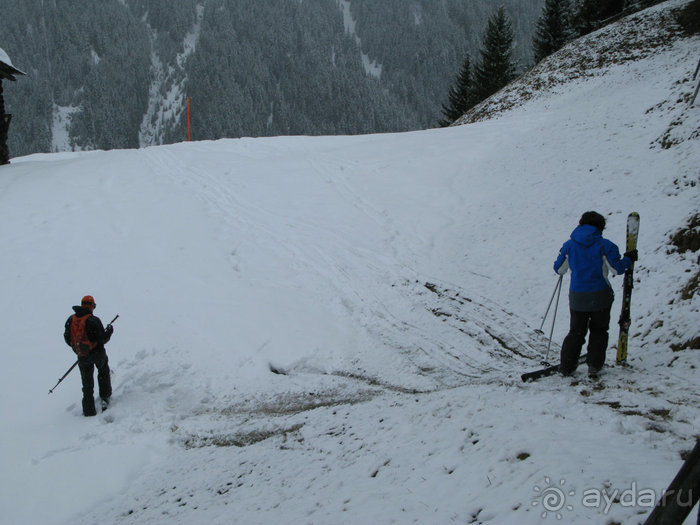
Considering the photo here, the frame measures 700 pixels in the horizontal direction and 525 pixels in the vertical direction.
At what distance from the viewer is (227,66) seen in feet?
433

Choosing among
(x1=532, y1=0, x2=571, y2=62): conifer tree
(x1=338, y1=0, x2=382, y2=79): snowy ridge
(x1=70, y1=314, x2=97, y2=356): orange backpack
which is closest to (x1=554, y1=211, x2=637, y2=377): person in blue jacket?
(x1=70, y1=314, x2=97, y2=356): orange backpack

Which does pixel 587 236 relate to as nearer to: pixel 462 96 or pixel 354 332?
pixel 354 332

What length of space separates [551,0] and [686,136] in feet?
116

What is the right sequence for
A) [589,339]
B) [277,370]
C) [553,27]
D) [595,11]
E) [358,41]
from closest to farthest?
[589,339] < [277,370] < [595,11] < [553,27] < [358,41]

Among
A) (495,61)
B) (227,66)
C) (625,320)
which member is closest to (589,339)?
(625,320)

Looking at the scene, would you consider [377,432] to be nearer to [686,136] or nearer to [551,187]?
[551,187]

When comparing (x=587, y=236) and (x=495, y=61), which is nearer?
(x=587, y=236)

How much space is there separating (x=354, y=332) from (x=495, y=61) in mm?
39878

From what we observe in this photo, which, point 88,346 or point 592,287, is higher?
point 592,287

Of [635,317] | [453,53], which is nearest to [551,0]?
[635,317]

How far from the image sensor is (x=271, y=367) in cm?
877

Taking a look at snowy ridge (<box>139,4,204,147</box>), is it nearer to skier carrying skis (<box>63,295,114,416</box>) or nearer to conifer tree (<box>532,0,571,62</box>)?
conifer tree (<box>532,0,571,62</box>)

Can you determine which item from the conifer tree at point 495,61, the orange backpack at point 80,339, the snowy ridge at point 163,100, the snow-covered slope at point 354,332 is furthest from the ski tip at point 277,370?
the snowy ridge at point 163,100

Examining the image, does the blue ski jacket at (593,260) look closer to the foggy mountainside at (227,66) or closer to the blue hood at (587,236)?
the blue hood at (587,236)
